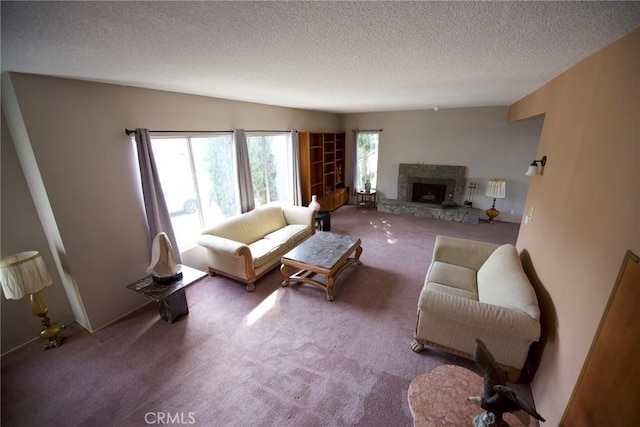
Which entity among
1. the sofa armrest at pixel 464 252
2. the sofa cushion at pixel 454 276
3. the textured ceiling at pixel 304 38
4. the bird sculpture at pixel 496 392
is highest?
the textured ceiling at pixel 304 38

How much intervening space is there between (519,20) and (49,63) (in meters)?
2.82

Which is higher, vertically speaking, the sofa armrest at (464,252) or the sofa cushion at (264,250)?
the sofa armrest at (464,252)

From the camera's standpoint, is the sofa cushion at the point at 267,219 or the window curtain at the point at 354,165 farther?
the window curtain at the point at 354,165

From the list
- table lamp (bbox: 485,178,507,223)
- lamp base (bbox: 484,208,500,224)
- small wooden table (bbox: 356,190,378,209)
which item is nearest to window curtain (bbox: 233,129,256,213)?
small wooden table (bbox: 356,190,378,209)

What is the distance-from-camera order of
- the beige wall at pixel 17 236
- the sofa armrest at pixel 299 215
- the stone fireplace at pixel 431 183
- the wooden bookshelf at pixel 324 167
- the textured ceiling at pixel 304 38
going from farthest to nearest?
1. the stone fireplace at pixel 431 183
2. the wooden bookshelf at pixel 324 167
3. the sofa armrest at pixel 299 215
4. the beige wall at pixel 17 236
5. the textured ceiling at pixel 304 38

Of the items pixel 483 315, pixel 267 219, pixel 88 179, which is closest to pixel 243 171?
pixel 267 219

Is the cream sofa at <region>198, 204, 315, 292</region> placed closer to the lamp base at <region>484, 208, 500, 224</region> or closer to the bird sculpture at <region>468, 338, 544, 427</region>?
the bird sculpture at <region>468, 338, 544, 427</region>

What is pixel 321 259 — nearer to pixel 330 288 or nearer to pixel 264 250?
pixel 330 288

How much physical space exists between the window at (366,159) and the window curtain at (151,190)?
509 cm

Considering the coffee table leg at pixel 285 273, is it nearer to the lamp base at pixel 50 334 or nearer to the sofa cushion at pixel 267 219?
the sofa cushion at pixel 267 219

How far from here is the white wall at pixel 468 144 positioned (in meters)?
5.38

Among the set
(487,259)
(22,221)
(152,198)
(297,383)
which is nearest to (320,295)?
(297,383)

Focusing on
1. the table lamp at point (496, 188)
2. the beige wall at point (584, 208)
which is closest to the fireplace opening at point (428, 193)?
the table lamp at point (496, 188)

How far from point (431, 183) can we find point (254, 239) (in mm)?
4641
